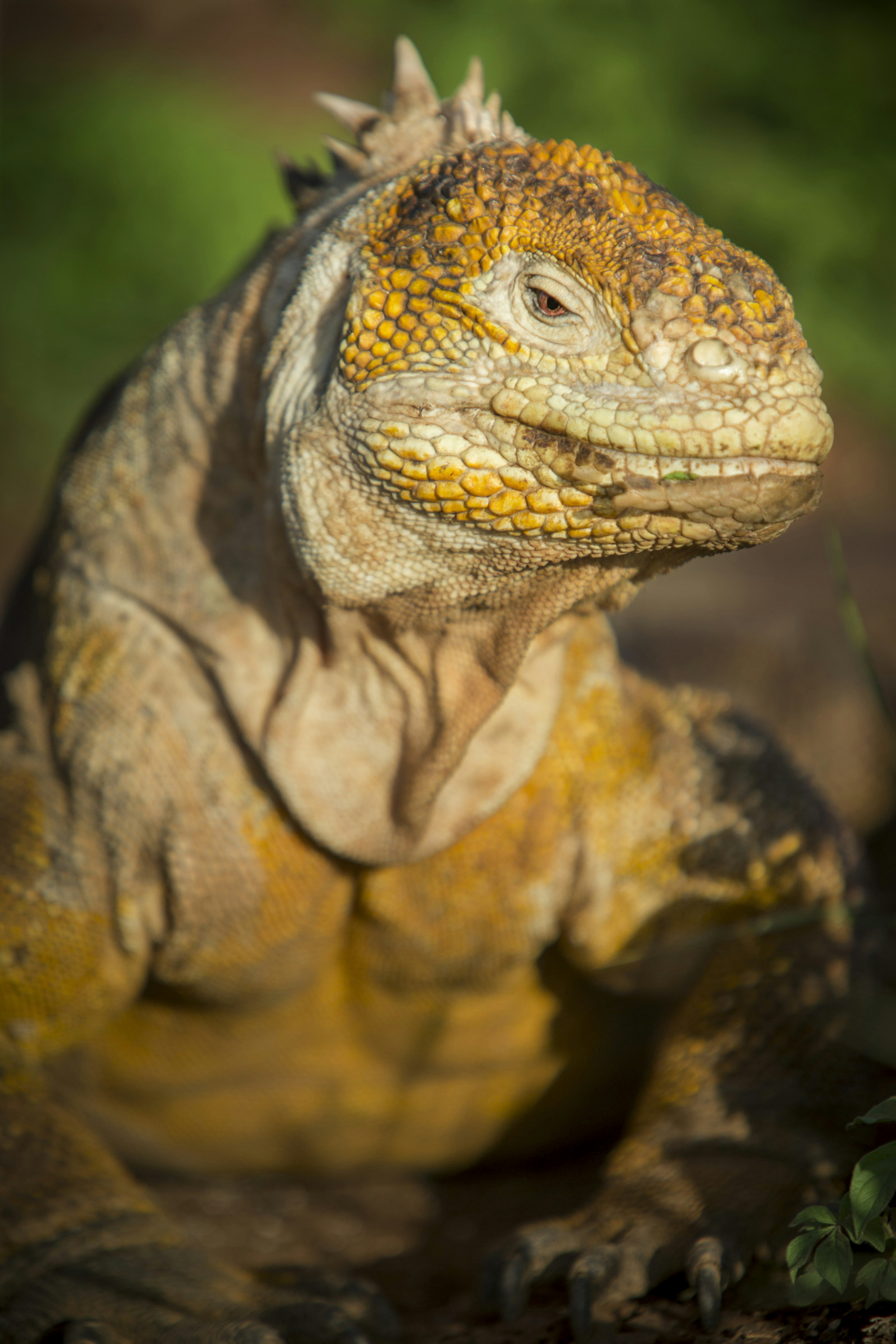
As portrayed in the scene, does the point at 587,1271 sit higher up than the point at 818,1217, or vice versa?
the point at 818,1217

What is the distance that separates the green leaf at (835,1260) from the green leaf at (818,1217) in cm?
2

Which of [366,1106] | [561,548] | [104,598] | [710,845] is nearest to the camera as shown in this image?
[561,548]

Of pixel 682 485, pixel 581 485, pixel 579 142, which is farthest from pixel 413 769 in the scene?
pixel 579 142

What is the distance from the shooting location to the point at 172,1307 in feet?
9.65

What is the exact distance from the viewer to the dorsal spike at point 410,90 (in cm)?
304

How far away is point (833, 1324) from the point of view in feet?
8.32

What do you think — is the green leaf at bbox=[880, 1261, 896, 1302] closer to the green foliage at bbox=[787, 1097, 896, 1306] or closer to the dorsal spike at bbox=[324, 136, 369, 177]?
the green foliage at bbox=[787, 1097, 896, 1306]

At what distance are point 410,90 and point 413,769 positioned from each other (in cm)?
170

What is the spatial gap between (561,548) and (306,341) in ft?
2.52

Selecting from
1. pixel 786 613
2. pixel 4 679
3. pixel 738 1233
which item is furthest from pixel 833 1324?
pixel 786 613

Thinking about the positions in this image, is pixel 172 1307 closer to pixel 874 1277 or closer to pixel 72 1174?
pixel 72 1174

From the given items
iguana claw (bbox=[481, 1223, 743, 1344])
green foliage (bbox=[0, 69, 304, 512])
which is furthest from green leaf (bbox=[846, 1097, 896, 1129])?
green foliage (bbox=[0, 69, 304, 512])

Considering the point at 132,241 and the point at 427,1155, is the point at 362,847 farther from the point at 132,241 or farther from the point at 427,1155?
the point at 132,241

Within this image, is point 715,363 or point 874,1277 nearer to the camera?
point 715,363
